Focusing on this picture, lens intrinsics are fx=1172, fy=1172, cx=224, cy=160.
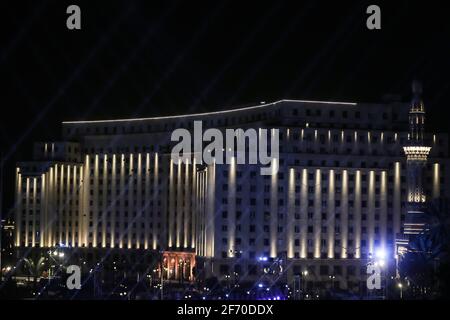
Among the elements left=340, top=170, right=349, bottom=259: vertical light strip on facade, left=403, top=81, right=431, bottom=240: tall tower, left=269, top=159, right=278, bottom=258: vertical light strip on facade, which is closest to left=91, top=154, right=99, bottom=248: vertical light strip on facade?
left=269, top=159, right=278, bottom=258: vertical light strip on facade

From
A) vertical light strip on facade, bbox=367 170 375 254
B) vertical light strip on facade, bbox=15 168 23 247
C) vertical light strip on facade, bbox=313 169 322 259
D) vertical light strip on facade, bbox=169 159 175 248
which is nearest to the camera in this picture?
vertical light strip on facade, bbox=313 169 322 259

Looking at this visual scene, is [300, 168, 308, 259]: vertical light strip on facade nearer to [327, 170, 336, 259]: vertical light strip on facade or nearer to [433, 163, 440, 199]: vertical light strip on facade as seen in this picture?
[327, 170, 336, 259]: vertical light strip on facade

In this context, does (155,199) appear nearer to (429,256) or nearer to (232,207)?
(232,207)

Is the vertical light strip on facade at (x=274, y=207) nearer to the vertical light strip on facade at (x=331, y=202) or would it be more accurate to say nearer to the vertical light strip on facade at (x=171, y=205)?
the vertical light strip on facade at (x=331, y=202)

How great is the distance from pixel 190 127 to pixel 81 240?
80.0 feet

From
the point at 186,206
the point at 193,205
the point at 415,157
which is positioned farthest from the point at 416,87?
the point at 186,206

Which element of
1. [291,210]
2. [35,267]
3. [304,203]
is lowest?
[35,267]

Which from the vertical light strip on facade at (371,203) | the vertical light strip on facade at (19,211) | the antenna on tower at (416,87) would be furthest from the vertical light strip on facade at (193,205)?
the antenna on tower at (416,87)

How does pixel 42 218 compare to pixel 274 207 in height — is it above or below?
below

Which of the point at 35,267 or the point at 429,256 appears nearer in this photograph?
the point at 429,256

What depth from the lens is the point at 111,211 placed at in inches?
6166

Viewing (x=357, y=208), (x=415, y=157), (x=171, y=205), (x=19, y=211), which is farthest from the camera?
(x=19, y=211)
